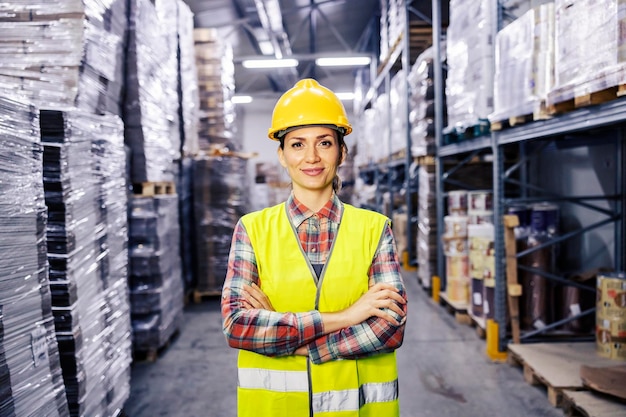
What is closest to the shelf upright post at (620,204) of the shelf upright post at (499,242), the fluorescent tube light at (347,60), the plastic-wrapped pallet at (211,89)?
the shelf upright post at (499,242)

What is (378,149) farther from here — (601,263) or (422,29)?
(601,263)

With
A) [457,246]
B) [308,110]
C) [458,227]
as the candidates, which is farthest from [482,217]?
[308,110]

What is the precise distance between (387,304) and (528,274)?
314 cm

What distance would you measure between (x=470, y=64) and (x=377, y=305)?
3791mm

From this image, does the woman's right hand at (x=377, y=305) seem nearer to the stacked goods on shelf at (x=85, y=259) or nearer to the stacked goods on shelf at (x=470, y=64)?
the stacked goods on shelf at (x=85, y=259)

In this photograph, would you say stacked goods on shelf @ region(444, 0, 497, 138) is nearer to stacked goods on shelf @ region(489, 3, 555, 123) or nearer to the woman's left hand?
stacked goods on shelf @ region(489, 3, 555, 123)

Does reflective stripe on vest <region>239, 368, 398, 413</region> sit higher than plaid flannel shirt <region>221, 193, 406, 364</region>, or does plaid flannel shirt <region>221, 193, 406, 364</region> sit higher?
plaid flannel shirt <region>221, 193, 406, 364</region>

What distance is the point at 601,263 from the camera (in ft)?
16.5

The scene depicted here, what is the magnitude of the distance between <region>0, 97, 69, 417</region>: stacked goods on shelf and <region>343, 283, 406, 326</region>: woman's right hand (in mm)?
1429

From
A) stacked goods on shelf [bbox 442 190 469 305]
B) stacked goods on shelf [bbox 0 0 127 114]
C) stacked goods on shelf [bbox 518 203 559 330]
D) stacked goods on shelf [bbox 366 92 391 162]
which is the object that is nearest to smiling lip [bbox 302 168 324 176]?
stacked goods on shelf [bbox 0 0 127 114]

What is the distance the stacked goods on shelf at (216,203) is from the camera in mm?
6742

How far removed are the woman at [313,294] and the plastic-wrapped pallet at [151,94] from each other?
10.6 ft

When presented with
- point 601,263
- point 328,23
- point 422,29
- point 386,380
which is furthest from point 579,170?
point 328,23

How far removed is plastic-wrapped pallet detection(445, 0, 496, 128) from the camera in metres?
4.48
